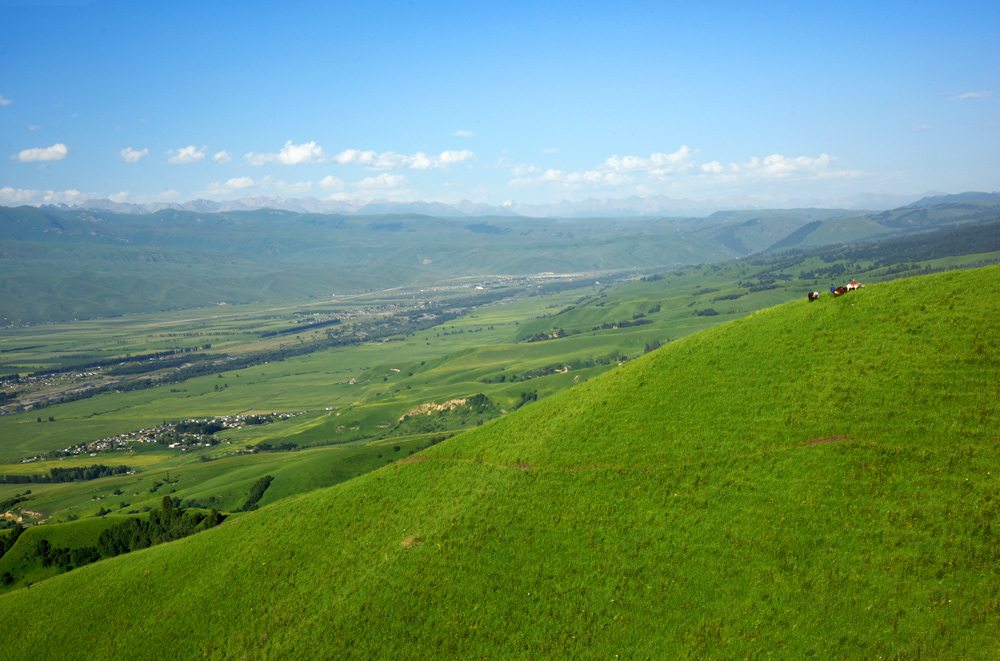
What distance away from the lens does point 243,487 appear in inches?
5369

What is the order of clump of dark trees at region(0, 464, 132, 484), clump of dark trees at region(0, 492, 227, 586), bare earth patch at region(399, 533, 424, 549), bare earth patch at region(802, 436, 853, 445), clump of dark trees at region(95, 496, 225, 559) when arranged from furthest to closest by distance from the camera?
clump of dark trees at region(0, 464, 132, 484) < clump of dark trees at region(0, 492, 227, 586) < clump of dark trees at region(95, 496, 225, 559) < bare earth patch at region(399, 533, 424, 549) < bare earth patch at region(802, 436, 853, 445)

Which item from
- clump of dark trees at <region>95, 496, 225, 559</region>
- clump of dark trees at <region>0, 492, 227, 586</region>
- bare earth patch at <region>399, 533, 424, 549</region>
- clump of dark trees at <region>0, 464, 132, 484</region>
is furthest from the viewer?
clump of dark trees at <region>0, 464, 132, 484</region>

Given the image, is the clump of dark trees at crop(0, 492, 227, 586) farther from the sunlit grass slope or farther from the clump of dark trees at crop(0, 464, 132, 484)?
the clump of dark trees at crop(0, 464, 132, 484)

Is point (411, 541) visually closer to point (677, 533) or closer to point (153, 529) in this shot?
point (677, 533)

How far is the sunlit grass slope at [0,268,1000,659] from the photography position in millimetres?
41219

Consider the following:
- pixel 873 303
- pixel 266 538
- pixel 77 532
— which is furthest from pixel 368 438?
pixel 873 303

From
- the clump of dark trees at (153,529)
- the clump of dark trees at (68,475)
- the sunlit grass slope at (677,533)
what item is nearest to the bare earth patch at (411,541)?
the sunlit grass slope at (677,533)

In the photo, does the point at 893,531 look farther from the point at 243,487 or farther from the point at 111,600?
the point at 243,487

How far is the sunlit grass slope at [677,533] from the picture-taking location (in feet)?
135

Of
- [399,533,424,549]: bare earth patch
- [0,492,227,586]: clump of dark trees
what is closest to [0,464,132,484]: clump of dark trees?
[0,492,227,586]: clump of dark trees

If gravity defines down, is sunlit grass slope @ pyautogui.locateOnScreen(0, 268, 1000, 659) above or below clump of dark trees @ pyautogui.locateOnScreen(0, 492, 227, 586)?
above

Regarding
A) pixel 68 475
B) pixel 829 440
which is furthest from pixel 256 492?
pixel 829 440

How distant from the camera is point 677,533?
158ft

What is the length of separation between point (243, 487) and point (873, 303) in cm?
12713
